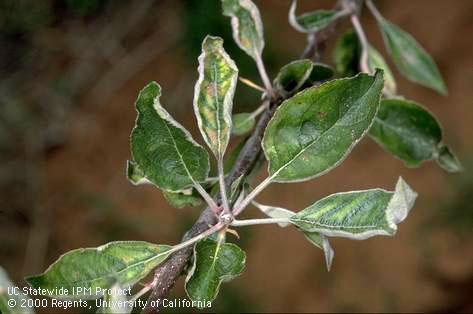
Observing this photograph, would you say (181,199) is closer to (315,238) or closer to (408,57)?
(315,238)

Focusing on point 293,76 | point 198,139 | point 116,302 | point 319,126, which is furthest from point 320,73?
point 198,139

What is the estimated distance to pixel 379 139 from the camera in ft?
2.97

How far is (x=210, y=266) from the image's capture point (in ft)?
2.13

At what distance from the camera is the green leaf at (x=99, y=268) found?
0.62 meters

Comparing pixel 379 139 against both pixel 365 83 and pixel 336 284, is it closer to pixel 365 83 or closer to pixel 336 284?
pixel 365 83

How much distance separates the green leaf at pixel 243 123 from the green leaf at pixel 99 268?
0.75 feet

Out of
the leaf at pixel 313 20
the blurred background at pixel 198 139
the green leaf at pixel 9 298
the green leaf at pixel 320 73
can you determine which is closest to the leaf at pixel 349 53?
the leaf at pixel 313 20

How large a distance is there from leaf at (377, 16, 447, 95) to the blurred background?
888 mm

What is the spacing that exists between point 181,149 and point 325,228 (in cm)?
16

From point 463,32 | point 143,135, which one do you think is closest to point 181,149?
point 143,135

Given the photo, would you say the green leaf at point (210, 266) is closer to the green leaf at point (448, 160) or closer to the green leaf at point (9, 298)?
the green leaf at point (9, 298)

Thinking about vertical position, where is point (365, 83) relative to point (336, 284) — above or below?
above

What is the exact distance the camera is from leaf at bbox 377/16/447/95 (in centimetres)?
106

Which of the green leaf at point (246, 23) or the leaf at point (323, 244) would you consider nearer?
the leaf at point (323, 244)
